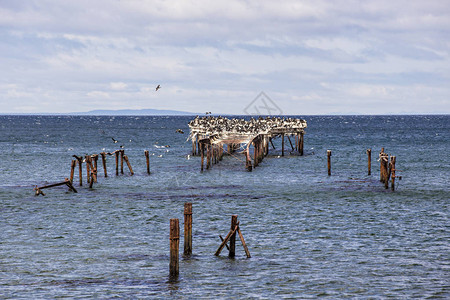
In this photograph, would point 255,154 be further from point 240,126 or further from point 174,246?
point 174,246

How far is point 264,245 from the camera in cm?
2294

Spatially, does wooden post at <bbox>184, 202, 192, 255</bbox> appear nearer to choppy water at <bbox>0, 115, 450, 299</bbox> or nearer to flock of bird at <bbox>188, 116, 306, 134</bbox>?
choppy water at <bbox>0, 115, 450, 299</bbox>

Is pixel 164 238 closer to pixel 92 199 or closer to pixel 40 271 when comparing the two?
pixel 40 271

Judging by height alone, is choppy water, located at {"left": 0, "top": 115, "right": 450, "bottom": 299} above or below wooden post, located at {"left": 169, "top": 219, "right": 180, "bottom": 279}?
below

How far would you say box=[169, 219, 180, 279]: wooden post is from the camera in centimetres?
1695

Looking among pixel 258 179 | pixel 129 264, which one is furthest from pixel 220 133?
pixel 129 264

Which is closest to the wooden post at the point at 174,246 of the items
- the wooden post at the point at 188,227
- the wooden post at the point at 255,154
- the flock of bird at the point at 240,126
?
the wooden post at the point at 188,227

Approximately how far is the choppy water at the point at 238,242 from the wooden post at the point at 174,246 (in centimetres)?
34

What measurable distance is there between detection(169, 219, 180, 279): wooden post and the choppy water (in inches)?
13.2

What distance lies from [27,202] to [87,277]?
54.0ft

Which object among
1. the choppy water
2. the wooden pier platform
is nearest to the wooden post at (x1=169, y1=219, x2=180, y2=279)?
the choppy water

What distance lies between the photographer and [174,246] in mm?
17156

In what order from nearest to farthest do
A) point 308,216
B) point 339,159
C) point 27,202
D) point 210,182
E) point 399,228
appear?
point 399,228 < point 308,216 < point 27,202 < point 210,182 < point 339,159

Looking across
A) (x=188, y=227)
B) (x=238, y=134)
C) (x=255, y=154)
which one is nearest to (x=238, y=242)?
(x=188, y=227)
